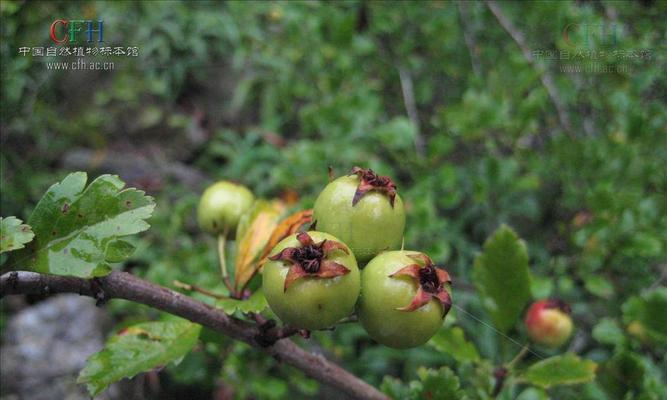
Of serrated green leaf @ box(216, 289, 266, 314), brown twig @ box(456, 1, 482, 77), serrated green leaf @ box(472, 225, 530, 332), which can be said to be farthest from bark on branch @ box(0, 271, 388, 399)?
brown twig @ box(456, 1, 482, 77)

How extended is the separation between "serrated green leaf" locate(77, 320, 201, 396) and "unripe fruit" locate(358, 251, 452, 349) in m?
0.46

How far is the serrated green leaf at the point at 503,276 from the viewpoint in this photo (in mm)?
1345

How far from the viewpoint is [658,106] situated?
6.94 feet

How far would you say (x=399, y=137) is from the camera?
243 centimetres

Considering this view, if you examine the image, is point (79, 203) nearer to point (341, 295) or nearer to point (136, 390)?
point (341, 295)

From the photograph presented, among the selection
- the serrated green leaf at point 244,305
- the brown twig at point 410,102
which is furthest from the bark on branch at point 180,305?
the brown twig at point 410,102

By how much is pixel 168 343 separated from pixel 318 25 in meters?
1.96

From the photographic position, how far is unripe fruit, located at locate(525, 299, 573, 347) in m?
1.53

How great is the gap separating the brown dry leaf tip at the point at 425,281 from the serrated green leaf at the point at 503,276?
0.49 meters

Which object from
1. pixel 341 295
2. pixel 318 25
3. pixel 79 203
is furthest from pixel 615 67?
pixel 79 203

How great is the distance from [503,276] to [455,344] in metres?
0.21

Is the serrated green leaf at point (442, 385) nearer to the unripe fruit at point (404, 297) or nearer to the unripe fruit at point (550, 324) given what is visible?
the unripe fruit at point (404, 297)

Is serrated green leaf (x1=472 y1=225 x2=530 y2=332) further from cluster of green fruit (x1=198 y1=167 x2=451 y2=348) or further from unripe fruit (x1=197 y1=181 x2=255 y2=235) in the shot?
unripe fruit (x1=197 y1=181 x2=255 y2=235)

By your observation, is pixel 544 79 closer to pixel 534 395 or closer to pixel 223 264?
pixel 534 395
